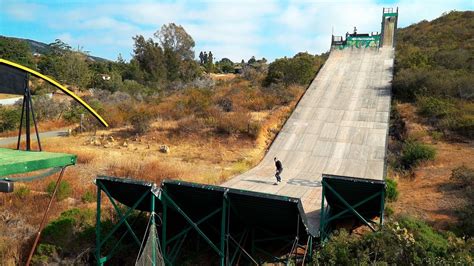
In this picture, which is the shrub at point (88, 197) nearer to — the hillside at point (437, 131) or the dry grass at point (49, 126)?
the hillside at point (437, 131)

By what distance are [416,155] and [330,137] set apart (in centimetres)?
469

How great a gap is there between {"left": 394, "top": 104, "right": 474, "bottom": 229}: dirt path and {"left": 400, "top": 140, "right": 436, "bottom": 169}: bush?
29 cm

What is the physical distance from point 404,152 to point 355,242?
11121mm

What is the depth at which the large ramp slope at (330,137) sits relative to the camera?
1518 cm

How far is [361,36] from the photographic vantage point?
41.8 metres

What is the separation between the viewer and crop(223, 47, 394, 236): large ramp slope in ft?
49.8

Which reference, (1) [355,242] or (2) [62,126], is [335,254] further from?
(2) [62,126]

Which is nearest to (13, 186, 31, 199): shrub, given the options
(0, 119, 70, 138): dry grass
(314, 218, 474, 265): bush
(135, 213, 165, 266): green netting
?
(135, 213, 165, 266): green netting

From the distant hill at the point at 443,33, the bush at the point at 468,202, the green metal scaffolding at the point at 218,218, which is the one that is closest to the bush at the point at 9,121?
the green metal scaffolding at the point at 218,218

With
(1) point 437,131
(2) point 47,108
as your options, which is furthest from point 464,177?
(2) point 47,108

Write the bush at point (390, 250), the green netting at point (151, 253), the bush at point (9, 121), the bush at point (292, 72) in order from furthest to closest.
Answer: the bush at point (292, 72)
the bush at point (9, 121)
the green netting at point (151, 253)
the bush at point (390, 250)

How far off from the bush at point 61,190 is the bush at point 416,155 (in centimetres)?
1374

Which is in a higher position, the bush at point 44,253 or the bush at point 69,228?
the bush at point 69,228

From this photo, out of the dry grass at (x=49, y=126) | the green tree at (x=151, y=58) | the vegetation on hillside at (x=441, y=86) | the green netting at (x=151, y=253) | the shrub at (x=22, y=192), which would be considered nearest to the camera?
the green netting at (x=151, y=253)
